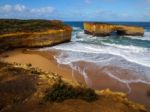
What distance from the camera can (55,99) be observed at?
8.69 m

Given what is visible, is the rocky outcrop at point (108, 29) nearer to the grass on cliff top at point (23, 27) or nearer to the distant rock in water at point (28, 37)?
the grass on cliff top at point (23, 27)

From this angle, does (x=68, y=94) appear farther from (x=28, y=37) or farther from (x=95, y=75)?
(x=28, y=37)

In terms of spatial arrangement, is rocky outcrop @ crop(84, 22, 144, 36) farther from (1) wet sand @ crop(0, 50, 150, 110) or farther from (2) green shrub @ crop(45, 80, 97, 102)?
(2) green shrub @ crop(45, 80, 97, 102)

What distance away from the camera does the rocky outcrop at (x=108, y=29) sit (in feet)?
148

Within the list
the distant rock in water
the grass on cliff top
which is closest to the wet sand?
the distant rock in water

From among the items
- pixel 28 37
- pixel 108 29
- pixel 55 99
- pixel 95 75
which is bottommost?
pixel 95 75

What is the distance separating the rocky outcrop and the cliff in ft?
116

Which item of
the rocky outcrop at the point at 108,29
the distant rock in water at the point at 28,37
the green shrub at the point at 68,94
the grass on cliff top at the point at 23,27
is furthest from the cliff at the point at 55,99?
the rocky outcrop at the point at 108,29

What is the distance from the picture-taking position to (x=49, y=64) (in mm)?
18359

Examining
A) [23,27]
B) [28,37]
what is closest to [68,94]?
[28,37]

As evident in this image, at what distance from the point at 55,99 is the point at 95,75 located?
711 cm

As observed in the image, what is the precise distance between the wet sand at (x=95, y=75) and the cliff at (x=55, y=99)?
8.84 feet

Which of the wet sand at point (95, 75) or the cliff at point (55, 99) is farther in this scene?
the wet sand at point (95, 75)

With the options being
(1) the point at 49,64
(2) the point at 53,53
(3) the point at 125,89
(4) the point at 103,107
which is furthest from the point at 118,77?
(2) the point at 53,53
